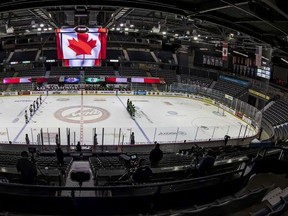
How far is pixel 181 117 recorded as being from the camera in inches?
1163

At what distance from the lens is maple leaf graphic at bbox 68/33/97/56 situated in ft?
79.9

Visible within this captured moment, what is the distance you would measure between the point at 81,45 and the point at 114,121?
7.56m

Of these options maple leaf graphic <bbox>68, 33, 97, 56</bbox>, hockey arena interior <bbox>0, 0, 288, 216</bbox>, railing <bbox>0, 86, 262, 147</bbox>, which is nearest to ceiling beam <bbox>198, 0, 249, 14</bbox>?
hockey arena interior <bbox>0, 0, 288, 216</bbox>

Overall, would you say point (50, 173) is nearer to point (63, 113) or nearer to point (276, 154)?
point (276, 154)

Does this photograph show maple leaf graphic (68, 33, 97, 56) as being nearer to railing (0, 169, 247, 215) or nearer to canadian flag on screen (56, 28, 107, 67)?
canadian flag on screen (56, 28, 107, 67)

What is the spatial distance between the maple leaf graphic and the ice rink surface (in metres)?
6.38

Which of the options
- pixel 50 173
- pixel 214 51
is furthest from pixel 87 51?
pixel 214 51

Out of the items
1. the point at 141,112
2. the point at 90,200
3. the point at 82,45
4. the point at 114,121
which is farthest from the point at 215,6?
the point at 141,112

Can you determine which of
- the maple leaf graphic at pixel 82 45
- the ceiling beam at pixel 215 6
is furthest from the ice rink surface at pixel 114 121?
the ceiling beam at pixel 215 6

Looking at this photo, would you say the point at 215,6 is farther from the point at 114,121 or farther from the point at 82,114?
the point at 82,114

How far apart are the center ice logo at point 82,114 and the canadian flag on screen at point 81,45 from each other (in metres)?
5.13

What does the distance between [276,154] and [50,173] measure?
224 inches

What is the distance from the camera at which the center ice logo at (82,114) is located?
26.4m

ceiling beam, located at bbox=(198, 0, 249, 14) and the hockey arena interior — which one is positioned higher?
ceiling beam, located at bbox=(198, 0, 249, 14)
